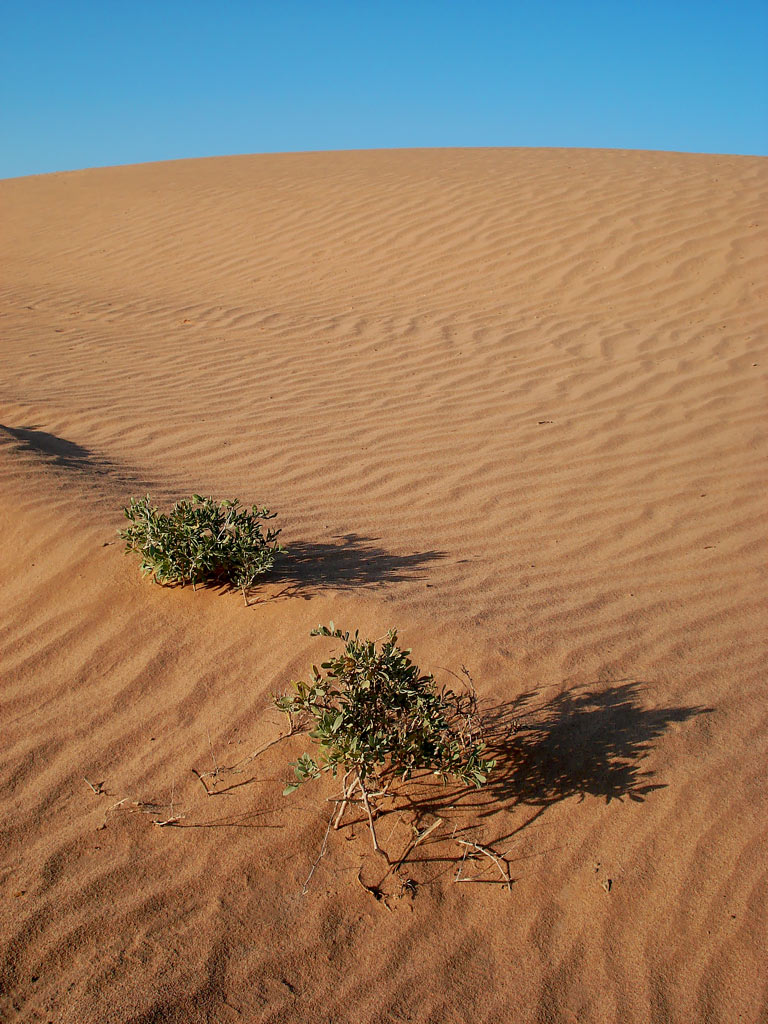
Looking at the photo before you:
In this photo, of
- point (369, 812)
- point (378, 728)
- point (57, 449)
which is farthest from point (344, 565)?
point (57, 449)

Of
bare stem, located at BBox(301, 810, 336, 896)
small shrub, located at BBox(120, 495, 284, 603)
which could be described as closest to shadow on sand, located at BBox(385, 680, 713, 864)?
bare stem, located at BBox(301, 810, 336, 896)

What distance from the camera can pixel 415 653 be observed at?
9.30 feet

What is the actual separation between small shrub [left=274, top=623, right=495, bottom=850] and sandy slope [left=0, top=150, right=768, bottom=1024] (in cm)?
15

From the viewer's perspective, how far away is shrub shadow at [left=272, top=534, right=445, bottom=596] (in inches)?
128

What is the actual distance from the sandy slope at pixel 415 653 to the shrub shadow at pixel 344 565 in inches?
0.9

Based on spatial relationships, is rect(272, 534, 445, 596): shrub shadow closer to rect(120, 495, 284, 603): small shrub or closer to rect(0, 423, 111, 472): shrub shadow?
rect(120, 495, 284, 603): small shrub

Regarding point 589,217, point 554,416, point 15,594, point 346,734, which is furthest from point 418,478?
point 589,217

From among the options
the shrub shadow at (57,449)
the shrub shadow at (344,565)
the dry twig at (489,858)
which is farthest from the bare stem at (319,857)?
the shrub shadow at (57,449)

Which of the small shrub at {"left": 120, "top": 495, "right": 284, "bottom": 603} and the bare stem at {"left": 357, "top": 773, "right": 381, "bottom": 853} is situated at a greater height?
the small shrub at {"left": 120, "top": 495, "right": 284, "bottom": 603}

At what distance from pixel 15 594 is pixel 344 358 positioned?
4.02m

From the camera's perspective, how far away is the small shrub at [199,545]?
122 inches

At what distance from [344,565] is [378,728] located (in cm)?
125

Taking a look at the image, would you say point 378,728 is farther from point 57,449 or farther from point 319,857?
point 57,449

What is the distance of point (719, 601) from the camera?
3408 millimetres
